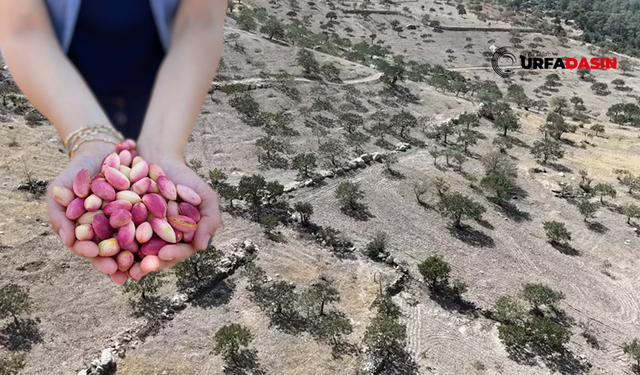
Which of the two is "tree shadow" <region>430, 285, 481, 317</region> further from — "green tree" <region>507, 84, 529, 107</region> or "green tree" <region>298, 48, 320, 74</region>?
"green tree" <region>507, 84, 529, 107</region>

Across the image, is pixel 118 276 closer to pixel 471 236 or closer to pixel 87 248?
pixel 87 248

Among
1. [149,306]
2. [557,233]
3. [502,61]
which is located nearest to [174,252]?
[149,306]

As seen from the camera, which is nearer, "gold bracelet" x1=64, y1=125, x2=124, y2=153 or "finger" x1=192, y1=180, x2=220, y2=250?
"gold bracelet" x1=64, y1=125, x2=124, y2=153

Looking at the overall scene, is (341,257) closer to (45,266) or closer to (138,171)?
(45,266)

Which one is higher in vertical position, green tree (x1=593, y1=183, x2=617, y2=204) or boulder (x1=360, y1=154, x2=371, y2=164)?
green tree (x1=593, y1=183, x2=617, y2=204)

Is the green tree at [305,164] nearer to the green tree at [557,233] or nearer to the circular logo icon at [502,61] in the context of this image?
the green tree at [557,233]

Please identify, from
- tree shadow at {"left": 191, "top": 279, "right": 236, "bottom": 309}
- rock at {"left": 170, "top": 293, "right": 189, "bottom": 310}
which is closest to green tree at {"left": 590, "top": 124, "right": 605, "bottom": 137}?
tree shadow at {"left": 191, "top": 279, "right": 236, "bottom": 309}
